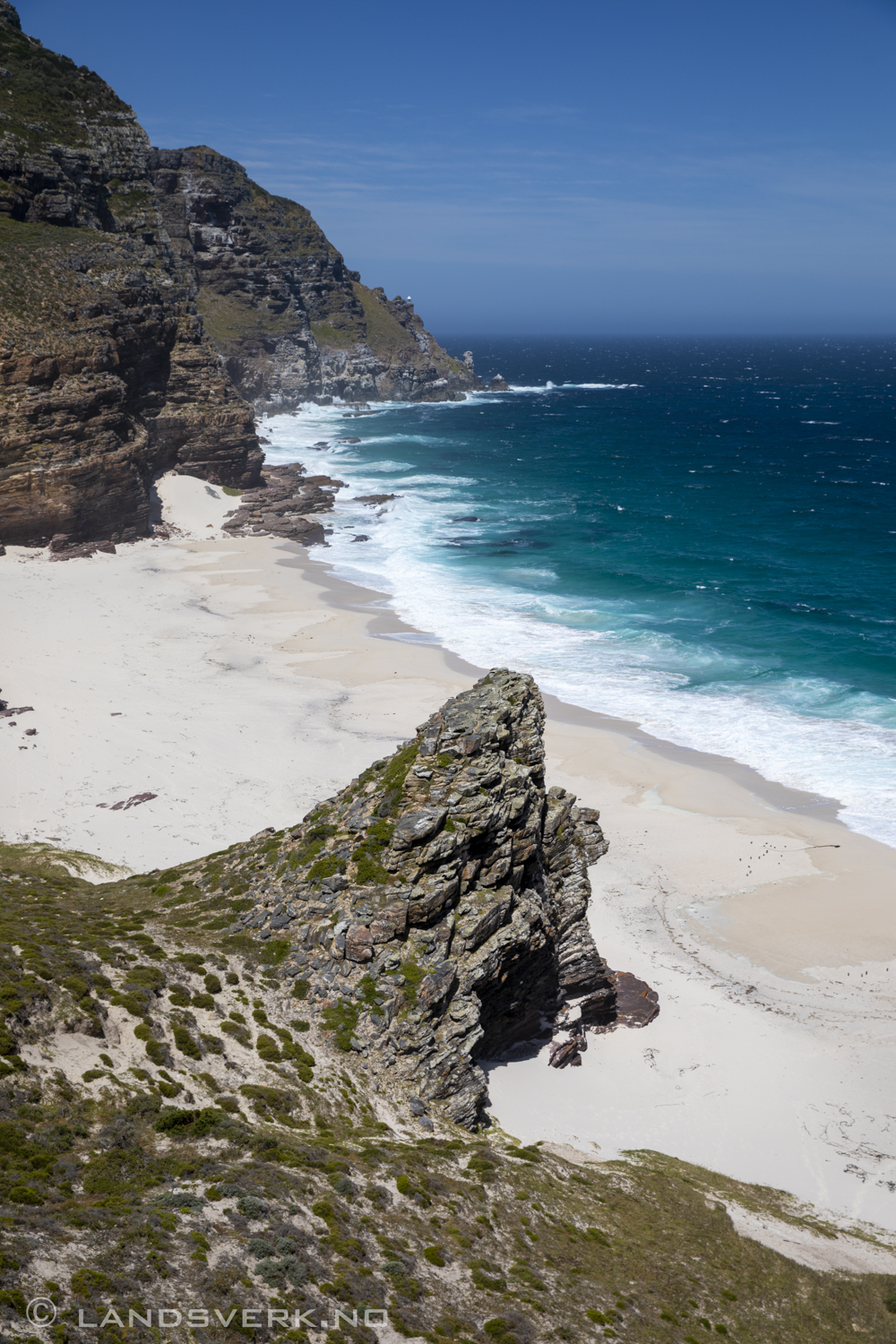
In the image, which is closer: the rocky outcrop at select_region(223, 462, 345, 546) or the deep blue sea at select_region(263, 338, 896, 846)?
the deep blue sea at select_region(263, 338, 896, 846)

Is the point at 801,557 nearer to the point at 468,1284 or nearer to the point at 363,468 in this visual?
the point at 363,468

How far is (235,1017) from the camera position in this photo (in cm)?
1709

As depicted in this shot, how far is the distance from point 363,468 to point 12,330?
5007cm

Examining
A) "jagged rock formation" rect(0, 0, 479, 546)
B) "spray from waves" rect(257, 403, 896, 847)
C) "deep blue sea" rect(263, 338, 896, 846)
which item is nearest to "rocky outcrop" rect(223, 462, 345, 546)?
"deep blue sea" rect(263, 338, 896, 846)

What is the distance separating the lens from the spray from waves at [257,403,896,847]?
39688 millimetres

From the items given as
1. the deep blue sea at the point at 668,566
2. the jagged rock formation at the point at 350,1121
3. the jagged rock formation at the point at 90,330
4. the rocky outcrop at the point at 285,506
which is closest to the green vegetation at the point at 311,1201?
the jagged rock formation at the point at 350,1121

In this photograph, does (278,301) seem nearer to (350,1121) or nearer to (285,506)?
(285,506)

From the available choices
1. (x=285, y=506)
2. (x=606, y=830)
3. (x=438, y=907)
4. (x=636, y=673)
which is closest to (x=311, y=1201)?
(x=438, y=907)

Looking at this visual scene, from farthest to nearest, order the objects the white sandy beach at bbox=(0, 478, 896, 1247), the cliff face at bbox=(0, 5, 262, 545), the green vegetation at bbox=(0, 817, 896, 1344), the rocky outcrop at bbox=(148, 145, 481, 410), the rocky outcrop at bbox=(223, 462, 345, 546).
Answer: the rocky outcrop at bbox=(148, 145, 481, 410), the rocky outcrop at bbox=(223, 462, 345, 546), the cliff face at bbox=(0, 5, 262, 545), the white sandy beach at bbox=(0, 478, 896, 1247), the green vegetation at bbox=(0, 817, 896, 1344)

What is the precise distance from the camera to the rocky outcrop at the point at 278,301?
413ft

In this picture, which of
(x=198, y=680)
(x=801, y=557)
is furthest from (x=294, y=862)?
(x=801, y=557)

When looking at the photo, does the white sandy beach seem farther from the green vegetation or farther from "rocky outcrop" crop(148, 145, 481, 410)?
"rocky outcrop" crop(148, 145, 481, 410)

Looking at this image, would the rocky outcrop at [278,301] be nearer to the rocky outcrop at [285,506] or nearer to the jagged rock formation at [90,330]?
the jagged rock formation at [90,330]

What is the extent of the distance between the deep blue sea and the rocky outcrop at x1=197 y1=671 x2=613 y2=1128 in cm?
1979
